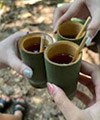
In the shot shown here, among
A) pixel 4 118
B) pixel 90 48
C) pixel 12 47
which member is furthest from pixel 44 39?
pixel 90 48

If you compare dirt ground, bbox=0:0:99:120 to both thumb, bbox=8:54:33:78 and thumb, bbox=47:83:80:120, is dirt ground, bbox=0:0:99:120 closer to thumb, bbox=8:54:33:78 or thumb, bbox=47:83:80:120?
thumb, bbox=8:54:33:78

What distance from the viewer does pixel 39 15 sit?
2.85m

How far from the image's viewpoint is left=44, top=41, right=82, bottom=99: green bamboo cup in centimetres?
105

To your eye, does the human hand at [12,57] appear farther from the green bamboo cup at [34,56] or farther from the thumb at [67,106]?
the thumb at [67,106]

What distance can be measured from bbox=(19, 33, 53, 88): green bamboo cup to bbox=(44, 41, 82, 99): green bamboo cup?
0.07 metres

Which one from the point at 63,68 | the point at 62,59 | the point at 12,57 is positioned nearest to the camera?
the point at 63,68

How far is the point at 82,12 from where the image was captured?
5.39 ft

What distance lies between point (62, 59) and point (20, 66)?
255 mm

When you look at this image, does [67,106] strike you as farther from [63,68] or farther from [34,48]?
[34,48]

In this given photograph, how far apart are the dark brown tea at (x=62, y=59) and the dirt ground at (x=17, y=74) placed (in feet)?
3.03

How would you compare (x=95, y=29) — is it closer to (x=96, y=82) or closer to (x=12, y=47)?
(x=96, y=82)

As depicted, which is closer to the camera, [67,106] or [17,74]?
[67,106]

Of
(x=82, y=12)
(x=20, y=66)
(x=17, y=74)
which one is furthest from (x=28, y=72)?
(x=17, y=74)

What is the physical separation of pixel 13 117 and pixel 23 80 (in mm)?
400
